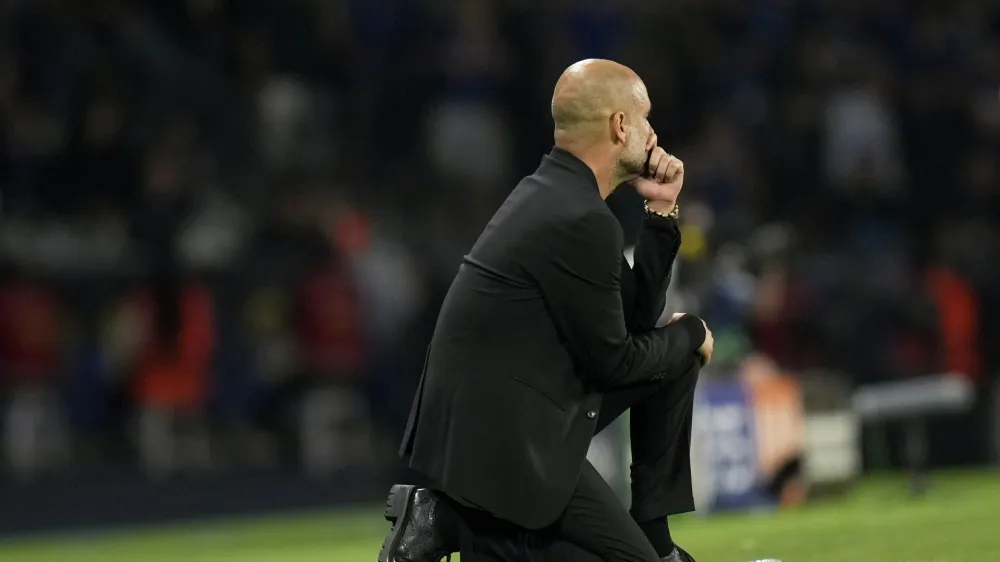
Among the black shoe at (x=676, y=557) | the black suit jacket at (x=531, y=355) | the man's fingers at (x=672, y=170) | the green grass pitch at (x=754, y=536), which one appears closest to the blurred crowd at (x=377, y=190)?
the green grass pitch at (x=754, y=536)

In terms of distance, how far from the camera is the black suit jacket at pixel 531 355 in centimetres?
455

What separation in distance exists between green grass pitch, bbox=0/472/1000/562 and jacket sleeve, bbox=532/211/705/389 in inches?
89.2

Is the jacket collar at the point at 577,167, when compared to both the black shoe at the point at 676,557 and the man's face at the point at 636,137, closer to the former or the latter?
the man's face at the point at 636,137

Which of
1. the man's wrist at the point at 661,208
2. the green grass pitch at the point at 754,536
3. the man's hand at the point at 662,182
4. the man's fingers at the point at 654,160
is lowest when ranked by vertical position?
the green grass pitch at the point at 754,536

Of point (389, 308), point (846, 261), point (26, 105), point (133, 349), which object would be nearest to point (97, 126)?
point (26, 105)

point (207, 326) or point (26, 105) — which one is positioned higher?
point (26, 105)

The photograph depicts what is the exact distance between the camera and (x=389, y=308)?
40.7ft

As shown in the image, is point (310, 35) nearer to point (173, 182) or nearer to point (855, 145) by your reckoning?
point (173, 182)

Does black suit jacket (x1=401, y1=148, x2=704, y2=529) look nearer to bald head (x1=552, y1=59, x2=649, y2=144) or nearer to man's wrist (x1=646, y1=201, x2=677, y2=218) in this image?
bald head (x1=552, y1=59, x2=649, y2=144)

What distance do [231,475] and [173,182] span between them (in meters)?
2.16

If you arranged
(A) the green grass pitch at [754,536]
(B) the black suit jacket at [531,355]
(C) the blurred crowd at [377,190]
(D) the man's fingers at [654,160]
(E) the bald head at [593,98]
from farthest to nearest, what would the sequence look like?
(C) the blurred crowd at [377,190] → (A) the green grass pitch at [754,536] → (D) the man's fingers at [654,160] → (E) the bald head at [593,98] → (B) the black suit jacket at [531,355]

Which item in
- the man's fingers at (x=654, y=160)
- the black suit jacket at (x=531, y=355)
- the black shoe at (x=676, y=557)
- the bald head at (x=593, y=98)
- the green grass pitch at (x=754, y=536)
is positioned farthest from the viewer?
the green grass pitch at (x=754, y=536)

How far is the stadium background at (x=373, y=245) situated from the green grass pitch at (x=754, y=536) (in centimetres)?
7

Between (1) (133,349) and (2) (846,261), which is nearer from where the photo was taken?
(1) (133,349)
